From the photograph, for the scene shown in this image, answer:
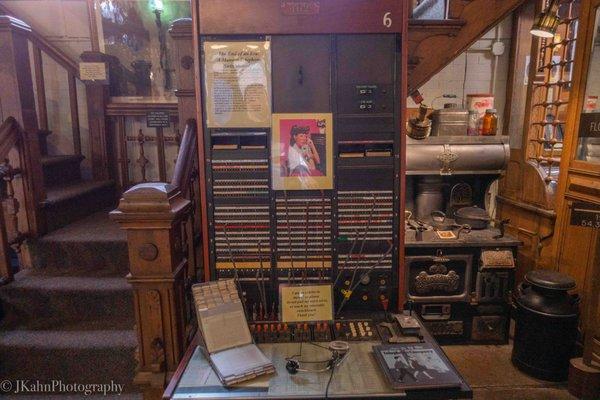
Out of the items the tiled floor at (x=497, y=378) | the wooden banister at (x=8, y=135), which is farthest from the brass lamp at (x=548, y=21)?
the wooden banister at (x=8, y=135)

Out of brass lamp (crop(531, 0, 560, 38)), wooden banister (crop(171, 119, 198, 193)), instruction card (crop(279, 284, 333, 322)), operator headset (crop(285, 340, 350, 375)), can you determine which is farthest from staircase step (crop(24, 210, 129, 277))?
brass lamp (crop(531, 0, 560, 38))

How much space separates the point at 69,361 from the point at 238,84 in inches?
76.5

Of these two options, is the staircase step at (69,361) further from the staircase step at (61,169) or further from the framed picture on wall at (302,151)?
the staircase step at (61,169)

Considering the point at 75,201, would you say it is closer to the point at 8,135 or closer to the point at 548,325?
the point at 8,135

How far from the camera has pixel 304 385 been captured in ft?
4.11

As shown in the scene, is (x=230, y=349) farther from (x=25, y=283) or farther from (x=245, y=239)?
(x=25, y=283)

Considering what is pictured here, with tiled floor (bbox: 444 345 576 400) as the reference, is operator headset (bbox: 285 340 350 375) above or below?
above

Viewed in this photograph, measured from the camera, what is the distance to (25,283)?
2590 mm

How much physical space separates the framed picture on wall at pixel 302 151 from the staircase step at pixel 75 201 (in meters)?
2.19

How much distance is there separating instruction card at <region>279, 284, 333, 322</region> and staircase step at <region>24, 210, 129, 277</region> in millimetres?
1717

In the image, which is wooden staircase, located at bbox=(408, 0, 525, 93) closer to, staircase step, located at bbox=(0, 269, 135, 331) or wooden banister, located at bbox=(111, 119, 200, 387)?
wooden banister, located at bbox=(111, 119, 200, 387)

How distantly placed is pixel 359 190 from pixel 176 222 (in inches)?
31.0

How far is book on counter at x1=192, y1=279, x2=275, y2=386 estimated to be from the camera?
1.28m

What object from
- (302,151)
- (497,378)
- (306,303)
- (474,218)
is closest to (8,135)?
(302,151)
